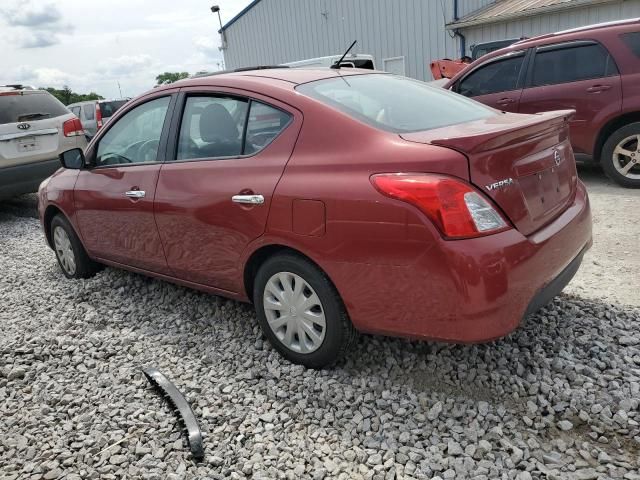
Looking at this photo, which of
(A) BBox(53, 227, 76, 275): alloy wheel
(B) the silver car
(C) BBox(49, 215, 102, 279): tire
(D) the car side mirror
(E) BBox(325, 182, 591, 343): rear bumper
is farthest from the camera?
(B) the silver car

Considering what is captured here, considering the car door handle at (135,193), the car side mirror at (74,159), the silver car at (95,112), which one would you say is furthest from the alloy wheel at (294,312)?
the silver car at (95,112)

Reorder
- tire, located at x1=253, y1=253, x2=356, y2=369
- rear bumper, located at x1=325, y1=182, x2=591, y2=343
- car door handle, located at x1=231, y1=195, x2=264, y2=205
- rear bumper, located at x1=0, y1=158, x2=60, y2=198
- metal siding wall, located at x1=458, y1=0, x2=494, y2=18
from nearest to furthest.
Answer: rear bumper, located at x1=325, y1=182, x2=591, y2=343, tire, located at x1=253, y1=253, x2=356, y2=369, car door handle, located at x1=231, y1=195, x2=264, y2=205, rear bumper, located at x1=0, y1=158, x2=60, y2=198, metal siding wall, located at x1=458, y1=0, x2=494, y2=18

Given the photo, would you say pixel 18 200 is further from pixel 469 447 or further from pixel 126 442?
pixel 469 447

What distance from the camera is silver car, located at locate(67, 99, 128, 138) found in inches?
643

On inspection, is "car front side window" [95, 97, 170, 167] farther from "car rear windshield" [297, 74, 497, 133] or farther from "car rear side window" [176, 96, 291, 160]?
"car rear windshield" [297, 74, 497, 133]

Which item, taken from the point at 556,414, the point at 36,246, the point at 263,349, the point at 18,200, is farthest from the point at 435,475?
the point at 18,200

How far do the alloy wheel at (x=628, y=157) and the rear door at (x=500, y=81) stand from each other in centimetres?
128

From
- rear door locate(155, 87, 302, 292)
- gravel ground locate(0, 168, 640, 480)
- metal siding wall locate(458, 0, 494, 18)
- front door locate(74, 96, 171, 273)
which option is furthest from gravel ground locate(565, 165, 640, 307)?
metal siding wall locate(458, 0, 494, 18)

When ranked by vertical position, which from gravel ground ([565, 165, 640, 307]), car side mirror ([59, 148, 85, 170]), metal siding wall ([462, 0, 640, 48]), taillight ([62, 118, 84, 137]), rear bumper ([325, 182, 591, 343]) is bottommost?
gravel ground ([565, 165, 640, 307])

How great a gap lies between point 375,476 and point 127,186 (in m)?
2.57

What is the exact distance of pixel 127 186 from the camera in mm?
3830

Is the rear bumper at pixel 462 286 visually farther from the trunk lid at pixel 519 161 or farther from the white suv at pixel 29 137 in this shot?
the white suv at pixel 29 137

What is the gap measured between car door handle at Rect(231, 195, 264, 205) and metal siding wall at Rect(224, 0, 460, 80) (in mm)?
14570

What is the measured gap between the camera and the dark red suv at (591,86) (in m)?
6.11
